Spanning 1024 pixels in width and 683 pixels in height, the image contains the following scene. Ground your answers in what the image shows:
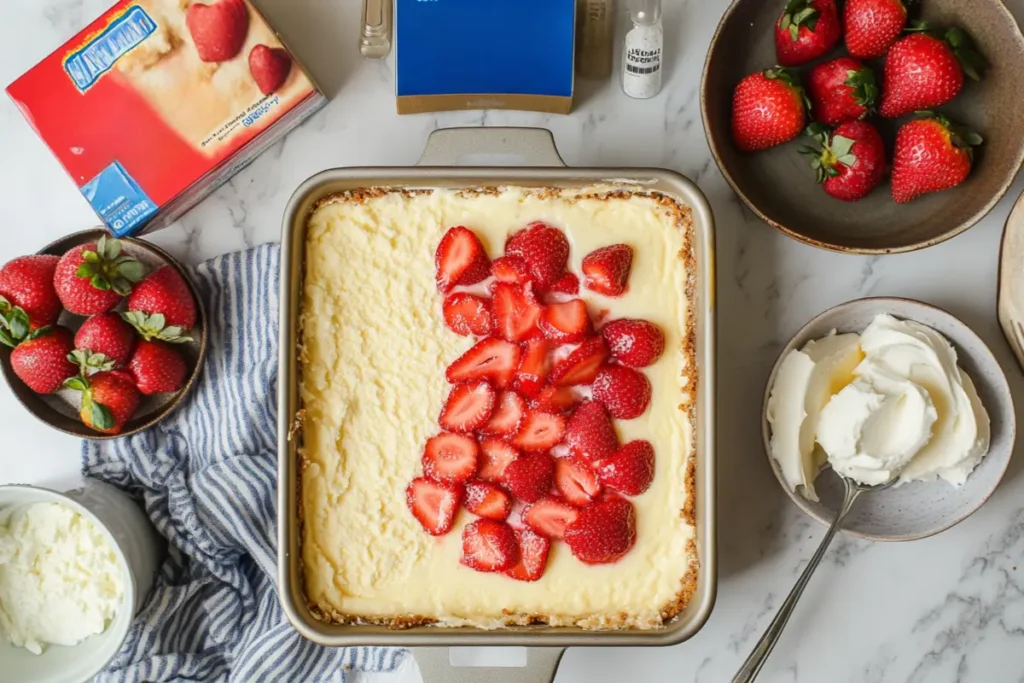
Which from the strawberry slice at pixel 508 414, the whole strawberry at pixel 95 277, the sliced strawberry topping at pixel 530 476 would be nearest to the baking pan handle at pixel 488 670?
the sliced strawberry topping at pixel 530 476

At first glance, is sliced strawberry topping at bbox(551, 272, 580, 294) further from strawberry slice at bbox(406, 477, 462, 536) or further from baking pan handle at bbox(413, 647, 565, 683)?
baking pan handle at bbox(413, 647, 565, 683)

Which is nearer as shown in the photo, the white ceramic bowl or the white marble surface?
the white ceramic bowl

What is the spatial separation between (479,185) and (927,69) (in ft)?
2.81

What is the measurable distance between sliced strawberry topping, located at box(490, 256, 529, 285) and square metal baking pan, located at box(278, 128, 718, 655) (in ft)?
0.48

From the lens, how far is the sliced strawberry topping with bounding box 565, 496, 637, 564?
1638 mm

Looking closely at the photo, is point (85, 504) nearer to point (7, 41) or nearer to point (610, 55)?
point (7, 41)

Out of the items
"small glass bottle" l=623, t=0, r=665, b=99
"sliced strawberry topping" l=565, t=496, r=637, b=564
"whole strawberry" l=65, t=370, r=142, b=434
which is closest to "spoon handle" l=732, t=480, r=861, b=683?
"sliced strawberry topping" l=565, t=496, r=637, b=564

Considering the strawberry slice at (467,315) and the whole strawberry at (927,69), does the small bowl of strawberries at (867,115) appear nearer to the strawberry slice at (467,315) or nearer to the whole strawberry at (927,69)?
the whole strawberry at (927,69)

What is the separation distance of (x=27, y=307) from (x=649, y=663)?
139 centimetres

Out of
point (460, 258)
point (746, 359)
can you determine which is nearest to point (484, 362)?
point (460, 258)

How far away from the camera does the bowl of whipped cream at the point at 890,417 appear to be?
164 centimetres

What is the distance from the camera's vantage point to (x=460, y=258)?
1.69 metres

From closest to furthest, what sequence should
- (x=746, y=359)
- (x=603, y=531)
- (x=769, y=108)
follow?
(x=603, y=531), (x=769, y=108), (x=746, y=359)

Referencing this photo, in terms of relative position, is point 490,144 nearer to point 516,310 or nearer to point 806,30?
point 516,310
